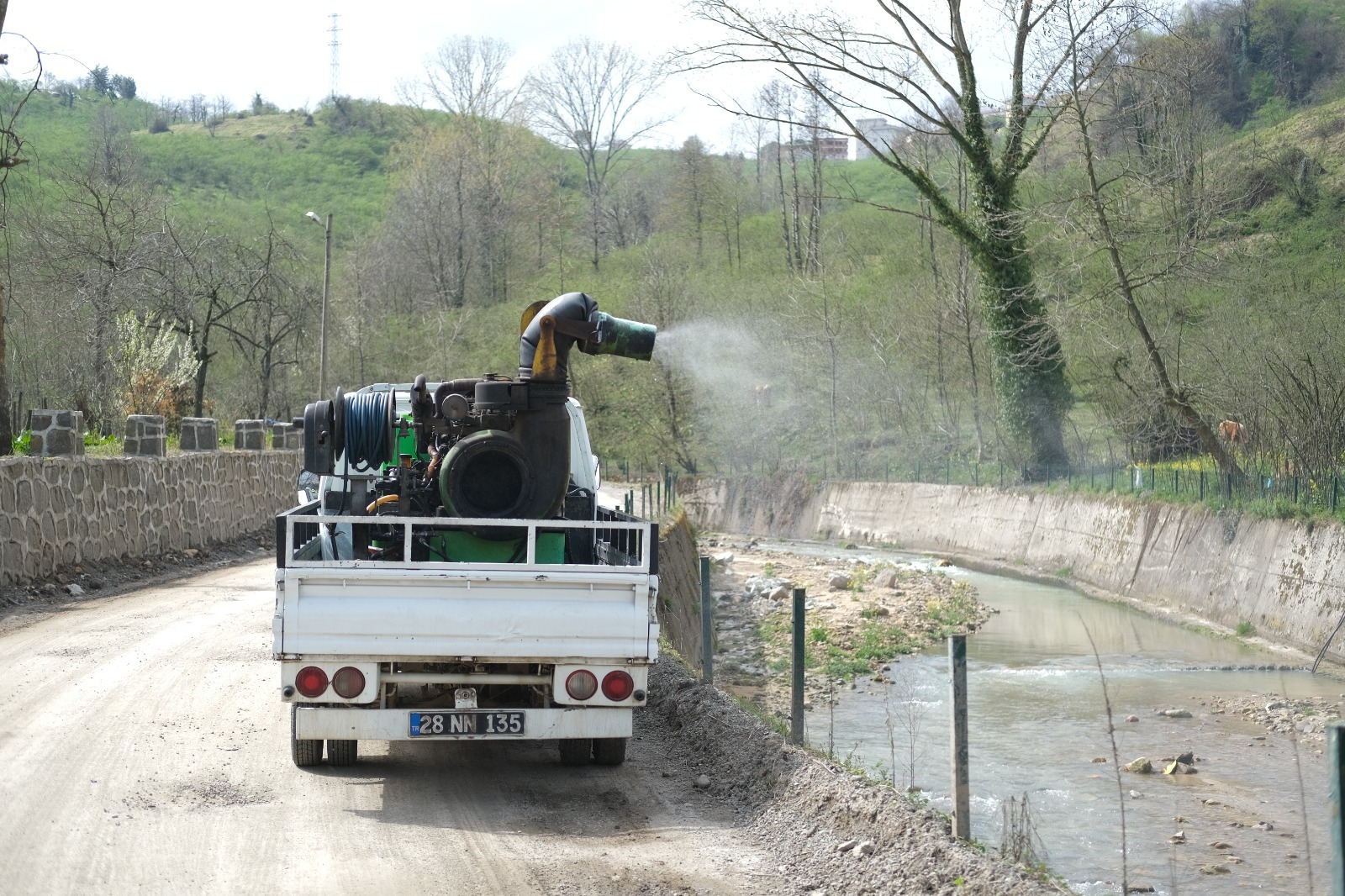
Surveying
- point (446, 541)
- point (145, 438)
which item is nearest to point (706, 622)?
point (446, 541)

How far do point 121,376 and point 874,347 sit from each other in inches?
1075

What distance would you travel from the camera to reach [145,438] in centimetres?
2152

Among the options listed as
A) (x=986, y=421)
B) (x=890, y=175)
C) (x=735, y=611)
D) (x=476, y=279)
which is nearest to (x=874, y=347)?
(x=986, y=421)

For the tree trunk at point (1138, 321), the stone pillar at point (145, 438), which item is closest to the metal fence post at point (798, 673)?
the stone pillar at point (145, 438)

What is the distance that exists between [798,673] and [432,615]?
2673mm

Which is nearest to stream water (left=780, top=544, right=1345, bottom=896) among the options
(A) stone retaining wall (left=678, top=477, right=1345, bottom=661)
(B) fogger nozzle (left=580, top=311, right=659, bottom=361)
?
(A) stone retaining wall (left=678, top=477, right=1345, bottom=661)

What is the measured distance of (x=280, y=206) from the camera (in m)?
103

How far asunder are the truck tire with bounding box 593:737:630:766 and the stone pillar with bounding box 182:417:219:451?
18552mm

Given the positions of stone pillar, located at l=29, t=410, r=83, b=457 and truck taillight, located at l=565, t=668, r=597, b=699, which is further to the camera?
stone pillar, located at l=29, t=410, r=83, b=457

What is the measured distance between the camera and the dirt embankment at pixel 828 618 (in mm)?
18125

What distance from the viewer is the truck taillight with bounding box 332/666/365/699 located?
24.3ft

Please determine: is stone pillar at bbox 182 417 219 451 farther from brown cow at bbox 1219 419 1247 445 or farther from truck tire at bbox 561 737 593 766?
brown cow at bbox 1219 419 1247 445

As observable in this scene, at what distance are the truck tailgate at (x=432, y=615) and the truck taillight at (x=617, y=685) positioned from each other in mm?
163

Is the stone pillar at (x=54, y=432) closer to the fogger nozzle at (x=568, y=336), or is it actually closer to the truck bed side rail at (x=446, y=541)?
the truck bed side rail at (x=446, y=541)
